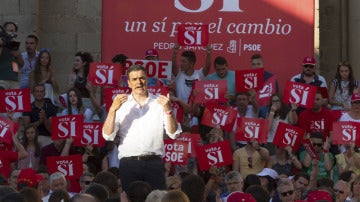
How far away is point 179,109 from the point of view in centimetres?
1984

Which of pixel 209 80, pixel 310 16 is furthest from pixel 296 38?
pixel 209 80

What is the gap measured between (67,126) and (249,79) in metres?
2.69

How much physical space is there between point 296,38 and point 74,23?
11.9 ft

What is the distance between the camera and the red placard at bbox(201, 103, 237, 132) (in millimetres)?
19547

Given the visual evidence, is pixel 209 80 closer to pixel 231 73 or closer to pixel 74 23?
pixel 231 73

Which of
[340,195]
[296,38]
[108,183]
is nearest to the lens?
[108,183]

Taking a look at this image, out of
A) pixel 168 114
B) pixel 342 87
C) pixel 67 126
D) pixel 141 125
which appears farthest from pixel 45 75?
pixel 168 114

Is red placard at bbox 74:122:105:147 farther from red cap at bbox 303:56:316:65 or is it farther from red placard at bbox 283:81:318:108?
red cap at bbox 303:56:316:65

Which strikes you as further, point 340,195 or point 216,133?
point 216,133

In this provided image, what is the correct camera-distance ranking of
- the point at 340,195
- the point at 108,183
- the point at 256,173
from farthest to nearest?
the point at 256,173 → the point at 340,195 → the point at 108,183

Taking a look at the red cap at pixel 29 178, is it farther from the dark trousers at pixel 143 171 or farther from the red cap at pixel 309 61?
the red cap at pixel 309 61

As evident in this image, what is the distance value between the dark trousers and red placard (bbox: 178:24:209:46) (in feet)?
19.6

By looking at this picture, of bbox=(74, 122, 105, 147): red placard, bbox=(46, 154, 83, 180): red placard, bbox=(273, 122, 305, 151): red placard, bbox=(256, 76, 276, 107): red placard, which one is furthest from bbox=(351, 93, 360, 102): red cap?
bbox=(46, 154, 83, 180): red placard

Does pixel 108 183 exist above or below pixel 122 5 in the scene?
below
